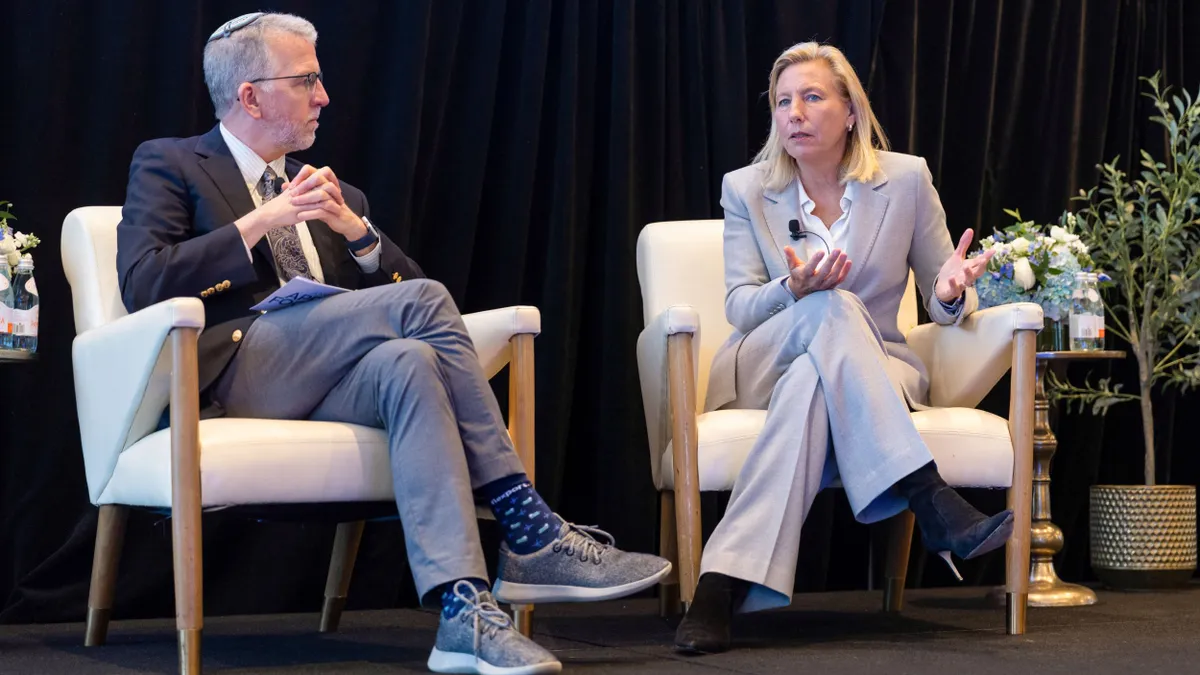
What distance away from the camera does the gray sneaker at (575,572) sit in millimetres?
2113

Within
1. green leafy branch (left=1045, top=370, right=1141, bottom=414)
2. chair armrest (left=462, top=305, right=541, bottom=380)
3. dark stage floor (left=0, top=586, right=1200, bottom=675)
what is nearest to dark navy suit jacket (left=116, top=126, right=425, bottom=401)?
chair armrest (left=462, top=305, right=541, bottom=380)

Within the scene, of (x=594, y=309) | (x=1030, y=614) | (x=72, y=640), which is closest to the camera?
(x=72, y=640)

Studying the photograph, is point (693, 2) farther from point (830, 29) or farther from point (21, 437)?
point (21, 437)

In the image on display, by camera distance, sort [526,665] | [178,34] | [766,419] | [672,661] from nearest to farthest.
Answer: [526,665]
[672,661]
[766,419]
[178,34]

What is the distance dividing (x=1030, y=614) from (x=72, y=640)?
6.49 ft

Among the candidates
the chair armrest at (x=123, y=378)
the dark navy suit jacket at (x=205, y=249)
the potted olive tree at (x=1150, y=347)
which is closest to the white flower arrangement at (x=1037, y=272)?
the potted olive tree at (x=1150, y=347)

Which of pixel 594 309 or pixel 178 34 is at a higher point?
pixel 178 34

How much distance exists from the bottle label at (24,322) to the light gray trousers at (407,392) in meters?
0.52

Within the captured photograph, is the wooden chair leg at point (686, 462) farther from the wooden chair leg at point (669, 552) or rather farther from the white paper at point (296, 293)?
the white paper at point (296, 293)

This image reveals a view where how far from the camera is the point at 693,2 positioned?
3629 mm

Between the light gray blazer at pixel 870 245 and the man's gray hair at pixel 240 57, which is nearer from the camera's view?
the man's gray hair at pixel 240 57

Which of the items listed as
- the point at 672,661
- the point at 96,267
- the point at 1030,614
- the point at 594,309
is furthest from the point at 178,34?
the point at 1030,614

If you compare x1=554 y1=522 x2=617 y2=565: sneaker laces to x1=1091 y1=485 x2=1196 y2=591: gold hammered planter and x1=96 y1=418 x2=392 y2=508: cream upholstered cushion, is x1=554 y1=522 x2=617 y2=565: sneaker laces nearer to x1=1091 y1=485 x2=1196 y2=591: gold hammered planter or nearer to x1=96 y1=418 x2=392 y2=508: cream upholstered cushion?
x1=96 y1=418 x2=392 y2=508: cream upholstered cushion

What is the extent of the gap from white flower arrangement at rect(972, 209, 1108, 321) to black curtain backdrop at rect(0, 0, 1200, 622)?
2.01ft
